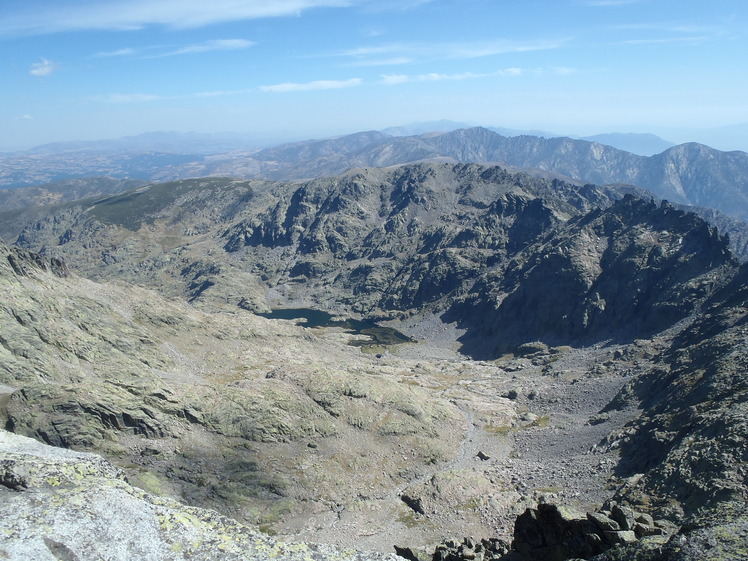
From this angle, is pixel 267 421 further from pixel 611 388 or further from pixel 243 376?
pixel 611 388

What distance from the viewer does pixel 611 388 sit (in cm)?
10806

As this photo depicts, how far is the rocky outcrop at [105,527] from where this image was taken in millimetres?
20719

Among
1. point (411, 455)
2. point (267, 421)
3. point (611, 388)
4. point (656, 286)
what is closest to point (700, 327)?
point (611, 388)

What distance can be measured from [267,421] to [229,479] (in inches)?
463

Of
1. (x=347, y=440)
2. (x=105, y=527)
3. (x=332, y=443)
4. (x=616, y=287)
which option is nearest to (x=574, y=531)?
(x=105, y=527)

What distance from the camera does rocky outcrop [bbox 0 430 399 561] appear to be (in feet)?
68.0

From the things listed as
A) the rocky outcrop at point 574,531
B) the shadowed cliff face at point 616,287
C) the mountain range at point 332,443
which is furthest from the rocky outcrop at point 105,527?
the shadowed cliff face at point 616,287

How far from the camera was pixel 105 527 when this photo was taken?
22125 mm

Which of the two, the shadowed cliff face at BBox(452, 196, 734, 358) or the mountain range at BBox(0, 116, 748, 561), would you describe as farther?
the shadowed cliff face at BBox(452, 196, 734, 358)

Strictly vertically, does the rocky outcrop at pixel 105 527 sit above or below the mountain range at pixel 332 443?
above

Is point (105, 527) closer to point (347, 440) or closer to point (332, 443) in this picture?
point (332, 443)

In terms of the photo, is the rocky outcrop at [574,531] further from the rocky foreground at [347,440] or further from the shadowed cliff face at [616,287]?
the shadowed cliff face at [616,287]

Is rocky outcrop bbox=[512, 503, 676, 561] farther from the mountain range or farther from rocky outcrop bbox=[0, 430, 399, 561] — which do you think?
rocky outcrop bbox=[0, 430, 399, 561]

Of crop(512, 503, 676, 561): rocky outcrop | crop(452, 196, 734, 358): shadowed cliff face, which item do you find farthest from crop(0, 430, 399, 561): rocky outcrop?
crop(452, 196, 734, 358): shadowed cliff face
